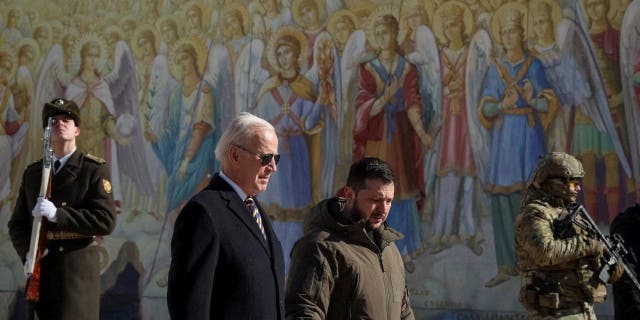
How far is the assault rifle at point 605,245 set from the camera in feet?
22.0

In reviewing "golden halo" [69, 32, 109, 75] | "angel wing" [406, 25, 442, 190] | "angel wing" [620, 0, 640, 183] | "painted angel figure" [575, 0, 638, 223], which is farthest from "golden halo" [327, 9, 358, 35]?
"golden halo" [69, 32, 109, 75]

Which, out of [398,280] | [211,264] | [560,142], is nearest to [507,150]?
[560,142]

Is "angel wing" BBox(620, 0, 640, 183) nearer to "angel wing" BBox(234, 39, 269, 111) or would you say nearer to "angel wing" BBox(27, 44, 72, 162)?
"angel wing" BBox(234, 39, 269, 111)

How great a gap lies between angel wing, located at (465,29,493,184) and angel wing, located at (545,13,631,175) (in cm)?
68

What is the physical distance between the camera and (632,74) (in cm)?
991

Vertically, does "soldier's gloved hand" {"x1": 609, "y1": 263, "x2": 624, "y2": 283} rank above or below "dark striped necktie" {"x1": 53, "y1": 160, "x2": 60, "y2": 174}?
below

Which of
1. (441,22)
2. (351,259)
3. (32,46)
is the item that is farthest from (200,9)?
(351,259)

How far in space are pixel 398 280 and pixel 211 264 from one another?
155 cm

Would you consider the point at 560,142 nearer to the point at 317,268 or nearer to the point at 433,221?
the point at 433,221

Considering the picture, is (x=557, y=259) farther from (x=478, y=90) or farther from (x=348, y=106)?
(x=348, y=106)

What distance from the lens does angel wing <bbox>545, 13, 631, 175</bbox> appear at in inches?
392

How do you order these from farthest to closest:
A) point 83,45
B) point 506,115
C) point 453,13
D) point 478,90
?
point 83,45 < point 453,13 < point 478,90 < point 506,115

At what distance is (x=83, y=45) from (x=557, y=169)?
8006mm

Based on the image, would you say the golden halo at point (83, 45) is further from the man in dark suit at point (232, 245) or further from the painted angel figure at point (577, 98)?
the man in dark suit at point (232, 245)
